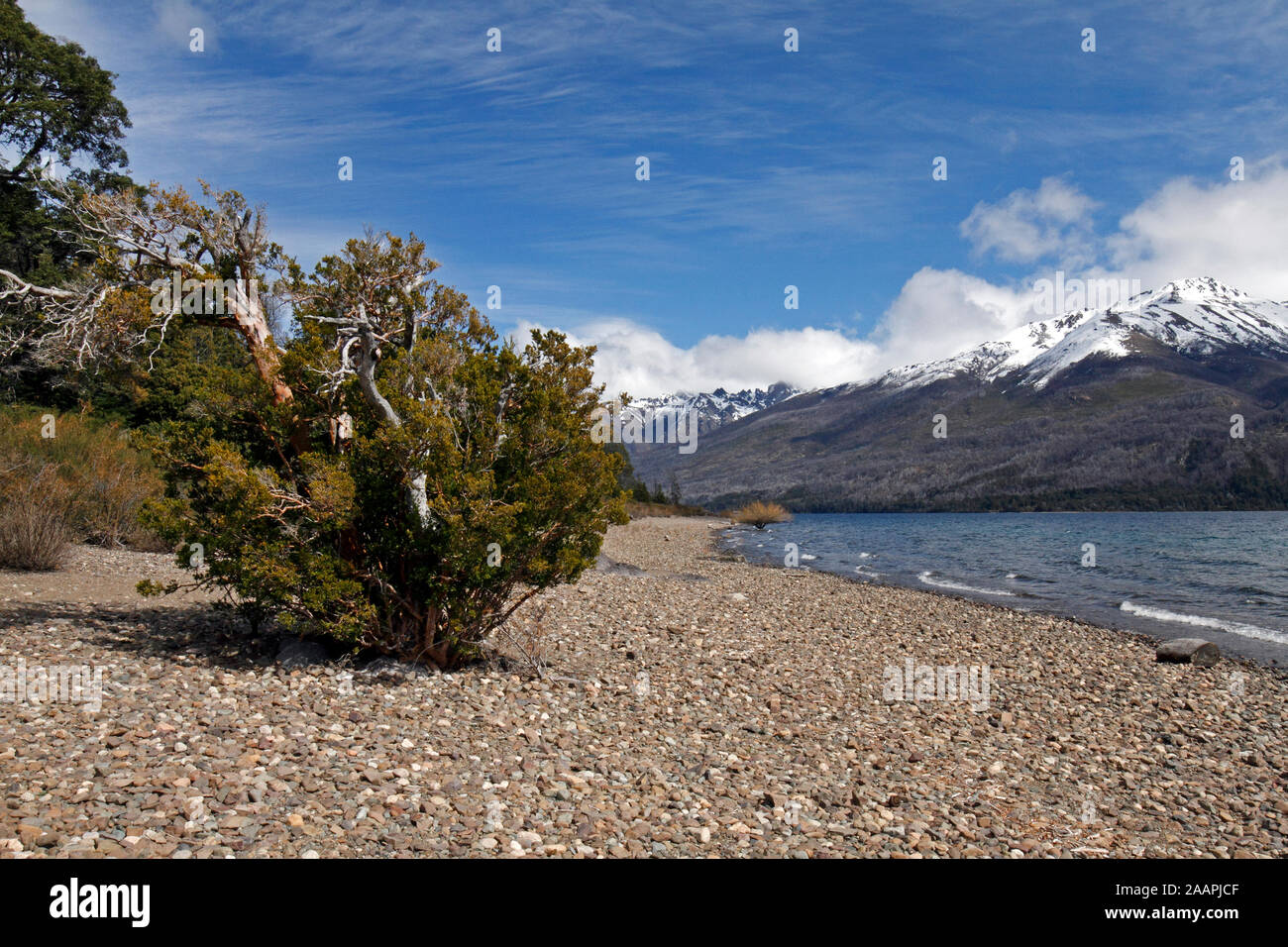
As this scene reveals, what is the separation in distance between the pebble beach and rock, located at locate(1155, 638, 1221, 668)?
1571 millimetres

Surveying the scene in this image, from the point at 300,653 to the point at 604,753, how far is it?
480 cm

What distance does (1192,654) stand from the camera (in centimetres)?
1789

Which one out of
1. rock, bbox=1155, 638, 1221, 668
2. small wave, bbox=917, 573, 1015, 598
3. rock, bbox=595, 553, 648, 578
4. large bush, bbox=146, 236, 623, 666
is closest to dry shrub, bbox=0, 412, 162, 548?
large bush, bbox=146, 236, 623, 666

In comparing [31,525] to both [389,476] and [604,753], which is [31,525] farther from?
[604,753]

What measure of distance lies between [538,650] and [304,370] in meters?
5.44

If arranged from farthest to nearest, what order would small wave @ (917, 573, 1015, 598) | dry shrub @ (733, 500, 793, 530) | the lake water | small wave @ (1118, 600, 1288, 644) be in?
dry shrub @ (733, 500, 793, 530), small wave @ (917, 573, 1015, 598), the lake water, small wave @ (1118, 600, 1288, 644)

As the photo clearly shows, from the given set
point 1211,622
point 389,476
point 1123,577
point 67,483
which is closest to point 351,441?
point 389,476

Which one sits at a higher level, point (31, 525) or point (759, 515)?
point (31, 525)

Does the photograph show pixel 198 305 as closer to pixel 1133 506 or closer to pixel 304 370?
pixel 304 370

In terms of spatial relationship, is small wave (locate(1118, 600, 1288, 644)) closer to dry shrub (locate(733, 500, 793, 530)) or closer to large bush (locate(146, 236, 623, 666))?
large bush (locate(146, 236, 623, 666))

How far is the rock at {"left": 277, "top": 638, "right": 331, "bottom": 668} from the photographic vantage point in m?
10.2

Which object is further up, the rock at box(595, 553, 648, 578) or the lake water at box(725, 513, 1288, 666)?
the rock at box(595, 553, 648, 578)

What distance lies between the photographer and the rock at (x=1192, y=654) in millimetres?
17828
